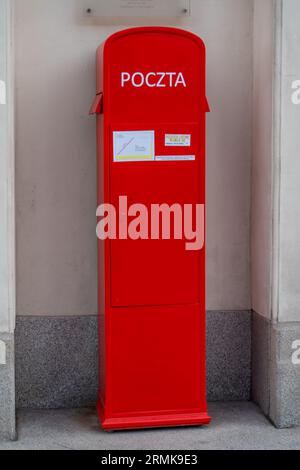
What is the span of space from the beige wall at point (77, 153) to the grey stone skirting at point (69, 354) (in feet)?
0.29

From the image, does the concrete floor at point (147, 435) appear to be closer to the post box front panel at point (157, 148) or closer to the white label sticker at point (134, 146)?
the post box front panel at point (157, 148)

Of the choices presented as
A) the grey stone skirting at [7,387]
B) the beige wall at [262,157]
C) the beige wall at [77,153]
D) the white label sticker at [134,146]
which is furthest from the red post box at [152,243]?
the grey stone skirting at [7,387]

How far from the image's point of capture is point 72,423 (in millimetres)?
4750

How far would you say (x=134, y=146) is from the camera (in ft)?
14.7

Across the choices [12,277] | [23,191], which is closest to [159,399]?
[12,277]

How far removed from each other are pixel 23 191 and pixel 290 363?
6.17 feet

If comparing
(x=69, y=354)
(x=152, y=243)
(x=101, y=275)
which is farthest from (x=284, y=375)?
(x=69, y=354)

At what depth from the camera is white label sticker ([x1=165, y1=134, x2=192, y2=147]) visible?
4.49 m

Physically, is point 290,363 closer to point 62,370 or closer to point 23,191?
point 62,370

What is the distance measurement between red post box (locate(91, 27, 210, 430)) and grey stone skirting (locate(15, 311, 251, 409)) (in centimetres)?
37

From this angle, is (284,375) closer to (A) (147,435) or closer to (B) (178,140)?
(A) (147,435)

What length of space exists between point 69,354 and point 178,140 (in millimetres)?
1505

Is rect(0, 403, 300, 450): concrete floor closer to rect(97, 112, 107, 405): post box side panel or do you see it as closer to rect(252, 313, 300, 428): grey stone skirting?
rect(252, 313, 300, 428): grey stone skirting

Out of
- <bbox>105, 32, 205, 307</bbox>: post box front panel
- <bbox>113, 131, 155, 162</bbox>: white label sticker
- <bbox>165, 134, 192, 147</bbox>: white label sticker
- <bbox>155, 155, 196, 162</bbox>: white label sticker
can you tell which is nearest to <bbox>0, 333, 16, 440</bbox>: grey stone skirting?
<bbox>105, 32, 205, 307</bbox>: post box front panel
